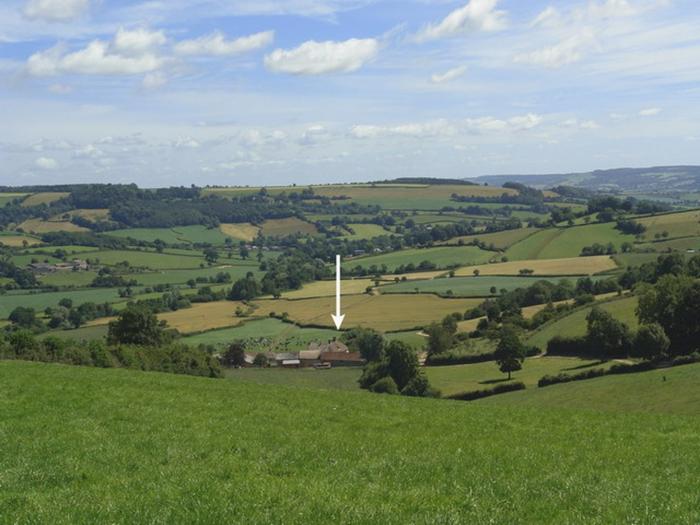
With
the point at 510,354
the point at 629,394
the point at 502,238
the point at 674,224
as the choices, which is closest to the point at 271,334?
the point at 510,354

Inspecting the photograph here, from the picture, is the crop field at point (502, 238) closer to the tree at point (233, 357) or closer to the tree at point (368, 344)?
the tree at point (368, 344)

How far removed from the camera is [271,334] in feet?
354

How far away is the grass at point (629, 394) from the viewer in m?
37.6

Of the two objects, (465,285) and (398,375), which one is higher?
(465,285)

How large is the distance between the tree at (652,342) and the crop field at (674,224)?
10171 cm

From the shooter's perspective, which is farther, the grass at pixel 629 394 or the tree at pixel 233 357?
the tree at pixel 233 357

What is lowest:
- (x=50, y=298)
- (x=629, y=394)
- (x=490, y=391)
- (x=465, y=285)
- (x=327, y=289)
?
(x=50, y=298)

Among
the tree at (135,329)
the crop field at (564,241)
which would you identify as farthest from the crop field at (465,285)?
the tree at (135,329)

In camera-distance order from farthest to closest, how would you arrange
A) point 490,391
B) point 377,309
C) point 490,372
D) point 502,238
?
1. point 502,238
2. point 377,309
3. point 490,372
4. point 490,391

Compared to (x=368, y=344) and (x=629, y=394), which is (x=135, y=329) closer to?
(x=368, y=344)

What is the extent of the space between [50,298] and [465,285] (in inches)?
3169

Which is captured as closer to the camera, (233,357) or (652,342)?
(652,342)

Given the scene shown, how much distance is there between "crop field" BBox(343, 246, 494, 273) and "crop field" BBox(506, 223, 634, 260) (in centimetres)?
801

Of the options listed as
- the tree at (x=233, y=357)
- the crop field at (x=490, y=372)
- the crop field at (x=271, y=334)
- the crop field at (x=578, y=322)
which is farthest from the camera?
the crop field at (x=271, y=334)
